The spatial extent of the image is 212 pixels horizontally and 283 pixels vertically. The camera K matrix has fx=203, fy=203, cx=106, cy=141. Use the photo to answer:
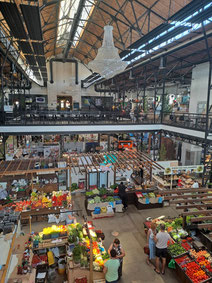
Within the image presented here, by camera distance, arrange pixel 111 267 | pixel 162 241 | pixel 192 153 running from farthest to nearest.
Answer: pixel 192 153 < pixel 162 241 < pixel 111 267

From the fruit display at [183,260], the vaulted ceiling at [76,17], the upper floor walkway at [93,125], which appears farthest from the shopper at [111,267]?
the upper floor walkway at [93,125]

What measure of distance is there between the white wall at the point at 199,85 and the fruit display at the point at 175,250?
9962 millimetres

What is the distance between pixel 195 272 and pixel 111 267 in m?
2.20

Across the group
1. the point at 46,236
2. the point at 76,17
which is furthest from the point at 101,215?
the point at 76,17

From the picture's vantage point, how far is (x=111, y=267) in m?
4.24

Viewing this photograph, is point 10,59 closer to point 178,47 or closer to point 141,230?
point 178,47

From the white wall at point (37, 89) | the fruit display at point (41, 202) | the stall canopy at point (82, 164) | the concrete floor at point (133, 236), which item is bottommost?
the concrete floor at point (133, 236)

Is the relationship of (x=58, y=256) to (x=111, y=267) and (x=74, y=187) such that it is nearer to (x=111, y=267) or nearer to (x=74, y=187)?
(x=111, y=267)

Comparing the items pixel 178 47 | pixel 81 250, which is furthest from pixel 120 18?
pixel 81 250

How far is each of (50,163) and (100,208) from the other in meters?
3.07

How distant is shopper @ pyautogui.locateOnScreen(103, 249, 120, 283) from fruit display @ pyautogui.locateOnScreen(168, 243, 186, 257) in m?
1.99

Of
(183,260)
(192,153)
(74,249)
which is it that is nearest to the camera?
(74,249)

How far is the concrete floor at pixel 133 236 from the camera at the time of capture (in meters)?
5.29

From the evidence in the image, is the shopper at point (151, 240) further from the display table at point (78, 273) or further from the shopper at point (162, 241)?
the display table at point (78, 273)
